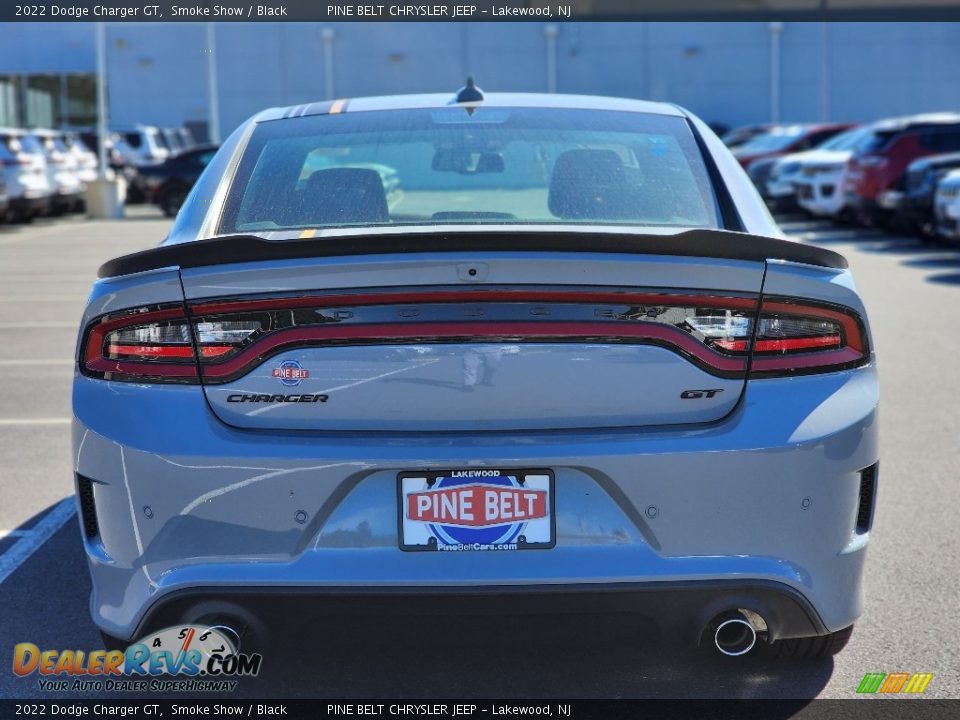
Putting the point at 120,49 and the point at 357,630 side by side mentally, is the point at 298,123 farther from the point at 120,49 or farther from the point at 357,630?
the point at 120,49

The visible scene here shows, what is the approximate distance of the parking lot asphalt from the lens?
10.6ft

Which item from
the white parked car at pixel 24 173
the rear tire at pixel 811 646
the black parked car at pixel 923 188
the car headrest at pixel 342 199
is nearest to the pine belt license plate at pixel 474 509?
the rear tire at pixel 811 646

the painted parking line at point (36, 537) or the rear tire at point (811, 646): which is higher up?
the rear tire at point (811, 646)

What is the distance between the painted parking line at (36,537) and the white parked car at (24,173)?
19598 millimetres

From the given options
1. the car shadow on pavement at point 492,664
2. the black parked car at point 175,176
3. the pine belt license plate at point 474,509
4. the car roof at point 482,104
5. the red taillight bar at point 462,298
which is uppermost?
the car roof at point 482,104

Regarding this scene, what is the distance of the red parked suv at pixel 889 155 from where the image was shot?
2098 cm

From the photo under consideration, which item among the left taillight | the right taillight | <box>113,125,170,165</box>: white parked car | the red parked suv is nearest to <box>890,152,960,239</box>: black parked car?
the red parked suv

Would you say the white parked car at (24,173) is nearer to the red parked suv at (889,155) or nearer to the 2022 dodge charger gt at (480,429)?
the red parked suv at (889,155)

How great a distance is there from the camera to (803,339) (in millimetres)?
3154

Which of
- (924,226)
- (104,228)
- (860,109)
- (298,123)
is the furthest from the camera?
(860,109)

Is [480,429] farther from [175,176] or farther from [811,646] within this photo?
[175,176]

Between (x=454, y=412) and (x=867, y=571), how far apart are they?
6.93 feet

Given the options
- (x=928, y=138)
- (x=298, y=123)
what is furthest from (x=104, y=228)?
(x=298, y=123)

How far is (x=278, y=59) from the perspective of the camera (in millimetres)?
51250
